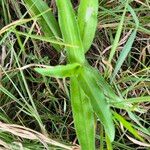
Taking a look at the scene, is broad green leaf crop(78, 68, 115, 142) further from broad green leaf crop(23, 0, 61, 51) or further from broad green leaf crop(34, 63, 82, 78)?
broad green leaf crop(23, 0, 61, 51)

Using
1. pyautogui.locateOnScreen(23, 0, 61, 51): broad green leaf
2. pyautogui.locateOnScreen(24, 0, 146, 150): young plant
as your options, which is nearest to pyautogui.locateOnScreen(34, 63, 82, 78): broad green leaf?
pyautogui.locateOnScreen(24, 0, 146, 150): young plant

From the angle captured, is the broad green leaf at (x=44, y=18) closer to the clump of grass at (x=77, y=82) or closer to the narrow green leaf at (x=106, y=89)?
the clump of grass at (x=77, y=82)

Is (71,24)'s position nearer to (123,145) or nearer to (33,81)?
(33,81)

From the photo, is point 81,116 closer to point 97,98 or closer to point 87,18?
point 97,98

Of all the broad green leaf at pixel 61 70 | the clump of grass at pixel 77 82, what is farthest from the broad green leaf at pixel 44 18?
the broad green leaf at pixel 61 70

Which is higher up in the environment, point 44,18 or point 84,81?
point 44,18

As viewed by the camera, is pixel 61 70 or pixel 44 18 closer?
pixel 61 70

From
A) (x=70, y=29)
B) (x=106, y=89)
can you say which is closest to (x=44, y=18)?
(x=70, y=29)
